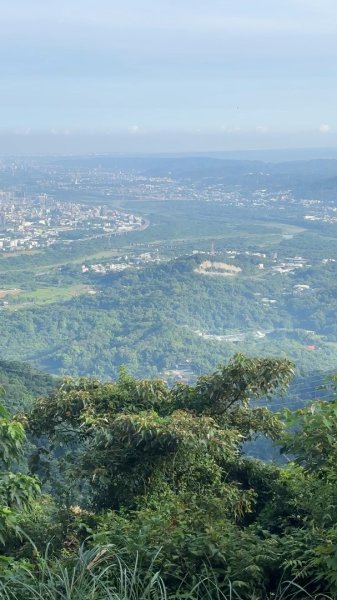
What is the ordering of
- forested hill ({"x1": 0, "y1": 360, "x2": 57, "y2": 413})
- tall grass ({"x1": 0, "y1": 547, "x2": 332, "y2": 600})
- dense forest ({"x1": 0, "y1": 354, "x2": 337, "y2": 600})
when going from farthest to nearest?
forested hill ({"x1": 0, "y1": 360, "x2": 57, "y2": 413}), dense forest ({"x1": 0, "y1": 354, "x2": 337, "y2": 600}), tall grass ({"x1": 0, "y1": 547, "x2": 332, "y2": 600})

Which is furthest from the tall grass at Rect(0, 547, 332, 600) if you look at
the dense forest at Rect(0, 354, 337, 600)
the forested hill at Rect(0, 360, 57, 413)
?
the forested hill at Rect(0, 360, 57, 413)

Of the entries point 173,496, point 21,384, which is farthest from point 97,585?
point 21,384

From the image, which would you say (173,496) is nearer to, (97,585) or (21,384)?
(97,585)

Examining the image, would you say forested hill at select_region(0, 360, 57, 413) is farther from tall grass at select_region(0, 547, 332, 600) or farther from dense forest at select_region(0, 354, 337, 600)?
tall grass at select_region(0, 547, 332, 600)

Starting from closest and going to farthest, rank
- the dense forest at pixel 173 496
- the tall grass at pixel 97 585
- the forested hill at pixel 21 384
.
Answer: the tall grass at pixel 97 585
the dense forest at pixel 173 496
the forested hill at pixel 21 384

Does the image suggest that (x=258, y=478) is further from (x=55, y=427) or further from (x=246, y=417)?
(x=55, y=427)

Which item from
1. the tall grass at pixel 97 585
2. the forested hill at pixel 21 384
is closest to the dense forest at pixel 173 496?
the tall grass at pixel 97 585

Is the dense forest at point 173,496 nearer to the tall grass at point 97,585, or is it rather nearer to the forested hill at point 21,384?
the tall grass at point 97,585
